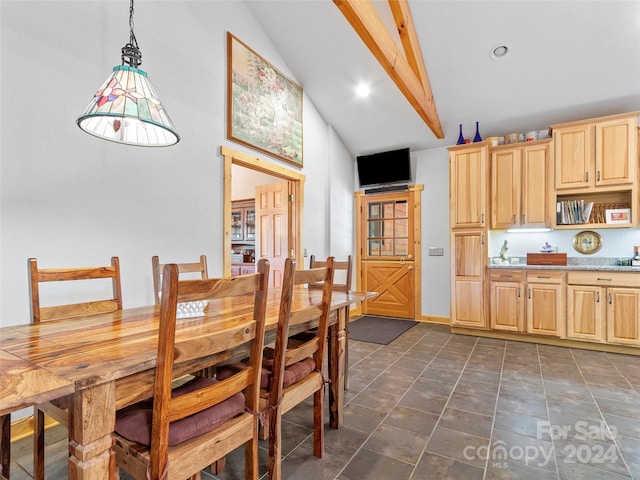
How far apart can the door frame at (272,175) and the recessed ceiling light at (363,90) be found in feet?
4.33

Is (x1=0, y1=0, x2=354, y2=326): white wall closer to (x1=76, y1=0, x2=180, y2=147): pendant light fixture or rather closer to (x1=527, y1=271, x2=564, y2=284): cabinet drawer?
(x1=76, y1=0, x2=180, y2=147): pendant light fixture

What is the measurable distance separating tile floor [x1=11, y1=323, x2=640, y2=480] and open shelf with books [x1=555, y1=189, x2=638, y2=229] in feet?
4.97

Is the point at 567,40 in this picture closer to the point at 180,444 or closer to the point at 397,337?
the point at 397,337

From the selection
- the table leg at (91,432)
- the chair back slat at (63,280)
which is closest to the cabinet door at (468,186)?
the chair back slat at (63,280)

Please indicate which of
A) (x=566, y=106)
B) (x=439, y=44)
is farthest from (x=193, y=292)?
(x=566, y=106)

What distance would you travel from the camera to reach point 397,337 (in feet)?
13.9

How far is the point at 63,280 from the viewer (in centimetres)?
173

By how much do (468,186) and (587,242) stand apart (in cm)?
157

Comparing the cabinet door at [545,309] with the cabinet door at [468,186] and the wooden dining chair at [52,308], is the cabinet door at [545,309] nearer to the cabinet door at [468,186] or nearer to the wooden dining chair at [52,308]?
the cabinet door at [468,186]

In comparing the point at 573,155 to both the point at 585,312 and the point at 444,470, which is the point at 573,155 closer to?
the point at 585,312

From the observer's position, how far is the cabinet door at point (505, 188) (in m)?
4.20

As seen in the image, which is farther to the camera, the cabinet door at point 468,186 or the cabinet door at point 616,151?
the cabinet door at point 468,186

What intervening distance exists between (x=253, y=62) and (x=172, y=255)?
7.63ft

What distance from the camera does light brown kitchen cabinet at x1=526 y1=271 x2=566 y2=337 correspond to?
3822 millimetres
